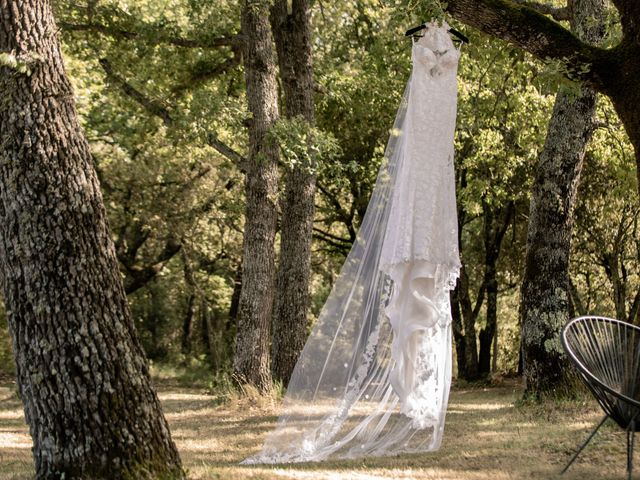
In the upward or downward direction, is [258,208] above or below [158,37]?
below

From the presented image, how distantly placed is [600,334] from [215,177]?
1373 centimetres

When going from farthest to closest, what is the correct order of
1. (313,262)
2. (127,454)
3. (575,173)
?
(313,262) < (575,173) < (127,454)

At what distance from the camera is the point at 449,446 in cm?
626

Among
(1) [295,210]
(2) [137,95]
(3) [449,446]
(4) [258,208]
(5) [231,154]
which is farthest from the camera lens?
(2) [137,95]

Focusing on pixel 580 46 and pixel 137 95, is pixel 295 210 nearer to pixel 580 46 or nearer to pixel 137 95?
pixel 137 95

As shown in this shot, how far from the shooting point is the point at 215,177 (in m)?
18.2

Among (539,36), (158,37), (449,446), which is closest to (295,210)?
(158,37)

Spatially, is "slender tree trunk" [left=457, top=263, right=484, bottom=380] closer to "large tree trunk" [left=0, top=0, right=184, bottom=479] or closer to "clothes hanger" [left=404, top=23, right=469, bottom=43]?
"clothes hanger" [left=404, top=23, right=469, bottom=43]

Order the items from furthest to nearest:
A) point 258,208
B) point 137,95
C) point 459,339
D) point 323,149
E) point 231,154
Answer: point 459,339, point 137,95, point 231,154, point 258,208, point 323,149

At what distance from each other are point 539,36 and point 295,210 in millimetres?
5932

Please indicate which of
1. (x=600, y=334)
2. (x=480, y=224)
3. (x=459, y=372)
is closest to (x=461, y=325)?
(x=459, y=372)

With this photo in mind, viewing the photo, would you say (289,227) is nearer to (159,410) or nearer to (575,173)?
(575,173)

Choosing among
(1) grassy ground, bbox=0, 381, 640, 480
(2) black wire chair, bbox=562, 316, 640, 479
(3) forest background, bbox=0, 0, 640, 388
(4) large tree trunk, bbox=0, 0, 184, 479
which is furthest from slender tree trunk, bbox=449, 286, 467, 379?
(4) large tree trunk, bbox=0, 0, 184, 479

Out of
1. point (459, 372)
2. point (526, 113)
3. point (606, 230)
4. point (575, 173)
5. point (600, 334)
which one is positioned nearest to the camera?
point (600, 334)
